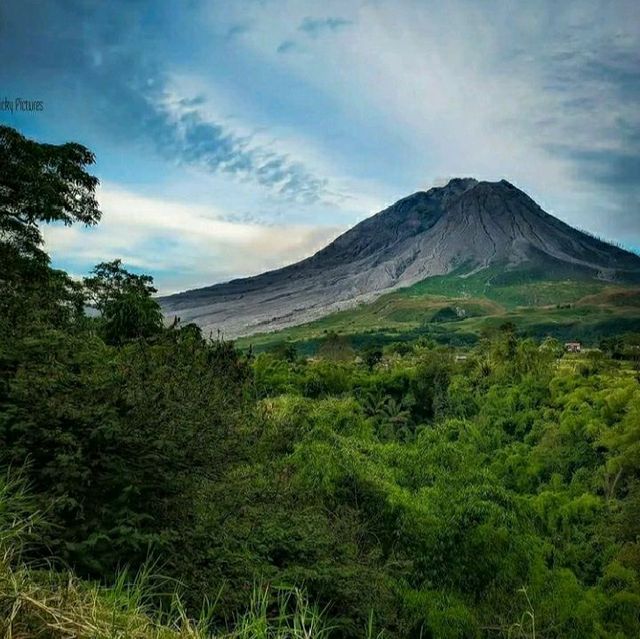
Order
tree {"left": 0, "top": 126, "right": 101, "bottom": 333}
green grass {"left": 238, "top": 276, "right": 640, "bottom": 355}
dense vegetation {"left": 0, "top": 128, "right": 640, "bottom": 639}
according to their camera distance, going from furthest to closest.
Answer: green grass {"left": 238, "top": 276, "right": 640, "bottom": 355}, tree {"left": 0, "top": 126, "right": 101, "bottom": 333}, dense vegetation {"left": 0, "top": 128, "right": 640, "bottom": 639}

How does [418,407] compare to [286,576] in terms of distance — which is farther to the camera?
[418,407]

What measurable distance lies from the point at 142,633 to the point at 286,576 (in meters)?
4.41

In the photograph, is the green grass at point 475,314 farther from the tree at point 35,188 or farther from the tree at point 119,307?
the tree at point 35,188

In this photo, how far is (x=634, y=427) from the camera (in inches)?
1048

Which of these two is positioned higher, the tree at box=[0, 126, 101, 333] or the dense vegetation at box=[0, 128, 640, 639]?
the tree at box=[0, 126, 101, 333]

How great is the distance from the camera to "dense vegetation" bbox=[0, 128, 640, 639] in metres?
3.34

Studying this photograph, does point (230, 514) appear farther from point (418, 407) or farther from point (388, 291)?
point (388, 291)

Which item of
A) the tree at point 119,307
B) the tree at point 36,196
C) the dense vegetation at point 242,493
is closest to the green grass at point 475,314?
the dense vegetation at point 242,493

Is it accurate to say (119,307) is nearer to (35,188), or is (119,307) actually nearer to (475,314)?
(35,188)

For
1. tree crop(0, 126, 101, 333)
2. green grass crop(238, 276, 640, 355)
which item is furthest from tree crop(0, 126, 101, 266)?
green grass crop(238, 276, 640, 355)

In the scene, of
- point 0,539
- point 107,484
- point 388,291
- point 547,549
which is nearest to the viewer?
point 0,539

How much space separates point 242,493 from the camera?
6.70m

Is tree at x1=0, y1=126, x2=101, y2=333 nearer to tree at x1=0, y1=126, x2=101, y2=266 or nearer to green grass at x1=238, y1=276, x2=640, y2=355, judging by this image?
tree at x1=0, y1=126, x2=101, y2=266

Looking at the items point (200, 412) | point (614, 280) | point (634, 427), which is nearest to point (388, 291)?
point (614, 280)
